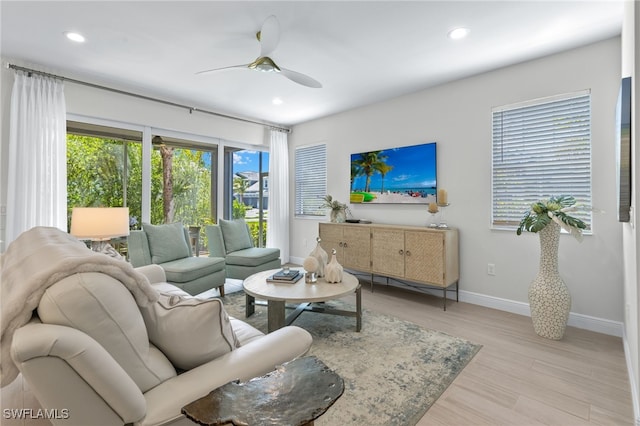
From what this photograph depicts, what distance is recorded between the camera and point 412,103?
12.7 feet

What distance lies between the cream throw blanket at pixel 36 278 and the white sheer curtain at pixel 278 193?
4164mm

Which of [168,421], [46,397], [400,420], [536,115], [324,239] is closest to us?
[46,397]

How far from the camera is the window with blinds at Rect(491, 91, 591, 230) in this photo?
272cm

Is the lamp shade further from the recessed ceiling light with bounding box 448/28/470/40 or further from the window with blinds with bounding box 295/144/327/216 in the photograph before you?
the recessed ceiling light with bounding box 448/28/470/40

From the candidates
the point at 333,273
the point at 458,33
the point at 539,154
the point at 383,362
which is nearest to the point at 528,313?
the point at 539,154

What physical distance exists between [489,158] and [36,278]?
3.67 m

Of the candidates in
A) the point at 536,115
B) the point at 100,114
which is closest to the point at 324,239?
the point at 536,115

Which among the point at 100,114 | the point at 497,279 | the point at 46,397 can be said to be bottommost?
the point at 497,279

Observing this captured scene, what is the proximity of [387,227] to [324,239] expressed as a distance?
109 centimetres

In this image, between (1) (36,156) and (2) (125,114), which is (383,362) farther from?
(2) (125,114)

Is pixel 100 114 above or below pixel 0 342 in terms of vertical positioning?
above

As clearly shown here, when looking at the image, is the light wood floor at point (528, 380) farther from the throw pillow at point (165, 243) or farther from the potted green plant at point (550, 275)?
the throw pillow at point (165, 243)

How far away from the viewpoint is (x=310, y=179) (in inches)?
208

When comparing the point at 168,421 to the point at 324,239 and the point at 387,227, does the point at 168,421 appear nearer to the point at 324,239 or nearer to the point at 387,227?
the point at 387,227
